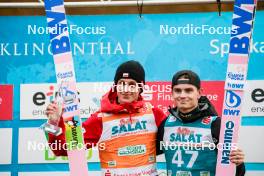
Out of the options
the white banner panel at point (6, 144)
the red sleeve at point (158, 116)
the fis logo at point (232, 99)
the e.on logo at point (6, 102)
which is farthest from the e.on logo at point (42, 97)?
the fis logo at point (232, 99)

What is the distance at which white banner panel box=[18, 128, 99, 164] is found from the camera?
355 centimetres

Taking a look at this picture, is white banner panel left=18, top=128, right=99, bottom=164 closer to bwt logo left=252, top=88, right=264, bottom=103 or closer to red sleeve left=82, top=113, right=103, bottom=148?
red sleeve left=82, top=113, right=103, bottom=148

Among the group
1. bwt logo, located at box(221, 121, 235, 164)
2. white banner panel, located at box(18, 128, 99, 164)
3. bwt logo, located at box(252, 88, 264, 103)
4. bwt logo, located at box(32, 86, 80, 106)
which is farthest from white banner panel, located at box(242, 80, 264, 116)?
bwt logo, located at box(32, 86, 80, 106)

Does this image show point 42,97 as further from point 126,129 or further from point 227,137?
point 227,137

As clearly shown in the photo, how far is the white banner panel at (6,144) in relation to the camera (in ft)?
11.7

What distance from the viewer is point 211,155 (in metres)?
2.55

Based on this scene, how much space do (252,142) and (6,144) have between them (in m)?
1.89

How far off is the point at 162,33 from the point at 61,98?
125 cm

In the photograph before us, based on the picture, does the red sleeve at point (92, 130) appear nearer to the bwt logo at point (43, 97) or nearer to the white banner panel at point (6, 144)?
the bwt logo at point (43, 97)

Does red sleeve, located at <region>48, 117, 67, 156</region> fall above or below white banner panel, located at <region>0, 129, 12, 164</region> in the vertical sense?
above

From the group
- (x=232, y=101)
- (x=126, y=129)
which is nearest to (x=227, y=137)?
(x=232, y=101)

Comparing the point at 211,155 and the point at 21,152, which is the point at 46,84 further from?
the point at 211,155

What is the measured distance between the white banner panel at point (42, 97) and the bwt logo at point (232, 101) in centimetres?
127

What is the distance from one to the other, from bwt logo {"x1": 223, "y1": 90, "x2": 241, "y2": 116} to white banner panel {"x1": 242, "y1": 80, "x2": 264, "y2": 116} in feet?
3.42
